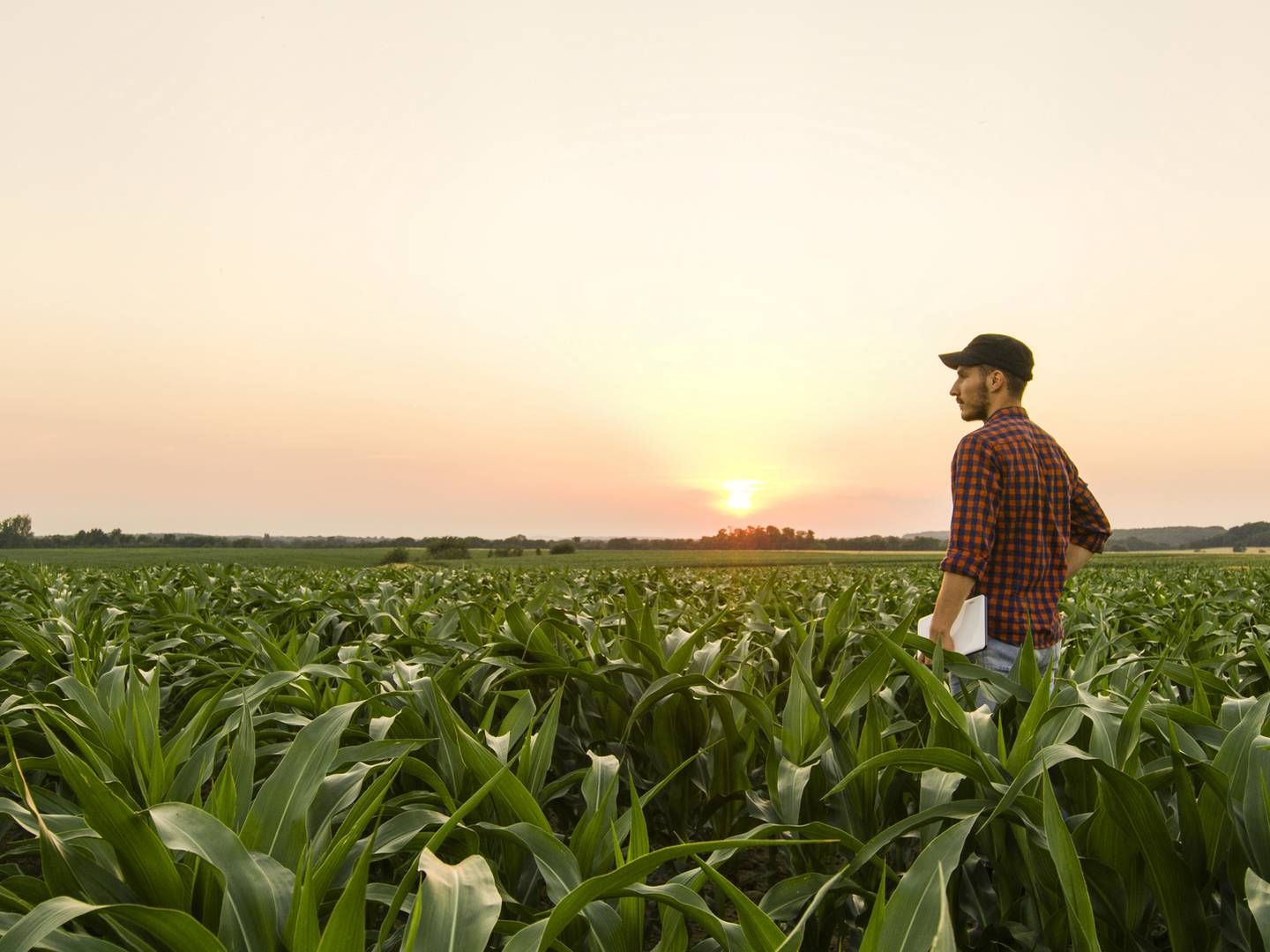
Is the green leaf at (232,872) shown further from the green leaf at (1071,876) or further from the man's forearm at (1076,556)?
the man's forearm at (1076,556)

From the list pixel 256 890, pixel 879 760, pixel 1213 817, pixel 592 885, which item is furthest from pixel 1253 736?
pixel 256 890

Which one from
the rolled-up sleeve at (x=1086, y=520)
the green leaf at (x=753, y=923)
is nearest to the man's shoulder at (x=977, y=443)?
the rolled-up sleeve at (x=1086, y=520)

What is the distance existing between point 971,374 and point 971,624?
1002mm

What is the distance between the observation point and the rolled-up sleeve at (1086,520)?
136 inches

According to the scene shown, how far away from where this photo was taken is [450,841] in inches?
62.3

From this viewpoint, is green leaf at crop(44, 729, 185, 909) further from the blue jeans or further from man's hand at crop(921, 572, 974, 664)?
the blue jeans

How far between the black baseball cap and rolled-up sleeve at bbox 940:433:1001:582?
38 centimetres

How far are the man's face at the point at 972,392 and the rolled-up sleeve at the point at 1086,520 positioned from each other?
22.5 inches

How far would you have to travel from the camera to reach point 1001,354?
3170mm

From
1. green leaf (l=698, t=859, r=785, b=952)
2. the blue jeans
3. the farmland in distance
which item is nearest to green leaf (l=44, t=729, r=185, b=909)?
green leaf (l=698, t=859, r=785, b=952)

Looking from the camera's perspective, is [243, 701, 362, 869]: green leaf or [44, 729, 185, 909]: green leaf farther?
[243, 701, 362, 869]: green leaf

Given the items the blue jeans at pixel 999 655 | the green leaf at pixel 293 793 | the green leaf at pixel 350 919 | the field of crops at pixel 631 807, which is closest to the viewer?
the green leaf at pixel 350 919

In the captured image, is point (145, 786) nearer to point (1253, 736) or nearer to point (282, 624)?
point (1253, 736)

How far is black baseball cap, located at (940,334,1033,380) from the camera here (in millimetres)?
3152
